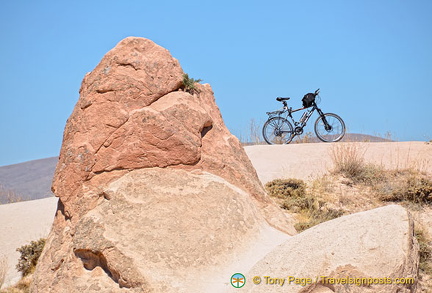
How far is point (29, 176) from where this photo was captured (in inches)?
1162

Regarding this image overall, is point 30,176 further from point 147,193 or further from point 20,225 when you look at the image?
point 147,193

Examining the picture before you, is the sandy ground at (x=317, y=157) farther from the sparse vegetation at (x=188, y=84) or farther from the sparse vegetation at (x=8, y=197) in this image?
the sparse vegetation at (x=8, y=197)

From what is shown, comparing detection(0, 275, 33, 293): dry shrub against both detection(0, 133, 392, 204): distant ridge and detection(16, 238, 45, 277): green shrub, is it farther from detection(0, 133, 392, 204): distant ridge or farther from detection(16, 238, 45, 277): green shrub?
detection(0, 133, 392, 204): distant ridge

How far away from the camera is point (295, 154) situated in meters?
13.0

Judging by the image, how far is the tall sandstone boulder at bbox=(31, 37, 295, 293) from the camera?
4.55 metres

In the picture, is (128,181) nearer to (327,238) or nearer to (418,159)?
(327,238)

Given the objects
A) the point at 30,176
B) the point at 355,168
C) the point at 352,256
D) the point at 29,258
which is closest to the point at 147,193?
the point at 352,256

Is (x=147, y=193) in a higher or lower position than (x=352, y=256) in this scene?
higher

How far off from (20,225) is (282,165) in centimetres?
667

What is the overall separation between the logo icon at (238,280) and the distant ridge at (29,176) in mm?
22323

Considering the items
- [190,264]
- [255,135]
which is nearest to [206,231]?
[190,264]

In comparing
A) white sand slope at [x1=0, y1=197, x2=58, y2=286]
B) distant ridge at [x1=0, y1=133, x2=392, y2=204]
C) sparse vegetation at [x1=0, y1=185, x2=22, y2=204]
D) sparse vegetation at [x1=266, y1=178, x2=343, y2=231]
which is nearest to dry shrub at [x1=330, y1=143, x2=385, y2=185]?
sparse vegetation at [x1=266, y1=178, x2=343, y2=231]

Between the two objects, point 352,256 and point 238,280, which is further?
point 238,280

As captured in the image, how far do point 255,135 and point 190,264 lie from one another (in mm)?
11696
